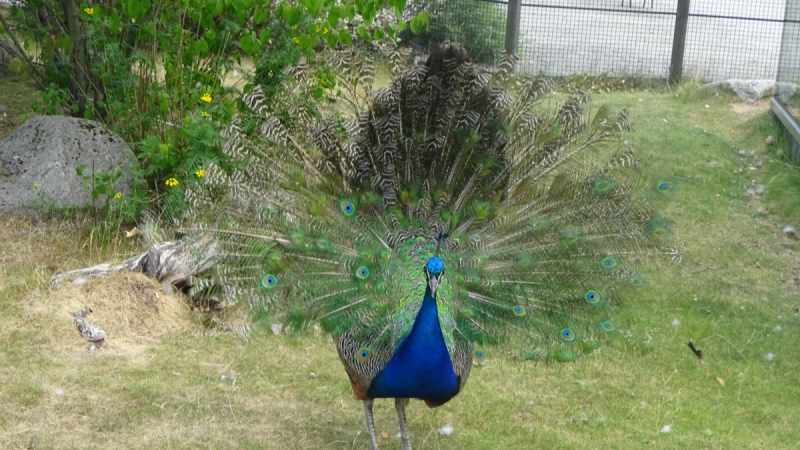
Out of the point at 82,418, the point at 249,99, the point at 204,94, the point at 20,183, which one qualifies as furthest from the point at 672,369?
the point at 20,183

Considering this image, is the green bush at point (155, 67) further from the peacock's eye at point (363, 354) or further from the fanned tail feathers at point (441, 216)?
the peacock's eye at point (363, 354)

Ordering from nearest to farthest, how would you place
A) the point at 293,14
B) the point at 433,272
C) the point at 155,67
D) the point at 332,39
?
the point at 433,272
the point at 293,14
the point at 332,39
the point at 155,67

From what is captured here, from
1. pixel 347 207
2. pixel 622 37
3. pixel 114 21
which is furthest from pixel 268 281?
pixel 622 37

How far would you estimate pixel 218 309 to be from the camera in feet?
18.7

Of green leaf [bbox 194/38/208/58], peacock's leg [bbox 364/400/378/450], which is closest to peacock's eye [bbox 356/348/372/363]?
peacock's leg [bbox 364/400/378/450]

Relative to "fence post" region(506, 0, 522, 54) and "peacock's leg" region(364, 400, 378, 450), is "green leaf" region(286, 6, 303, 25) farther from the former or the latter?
"fence post" region(506, 0, 522, 54)

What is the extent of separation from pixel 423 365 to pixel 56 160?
13.8 ft

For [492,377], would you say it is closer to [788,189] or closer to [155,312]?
[155,312]

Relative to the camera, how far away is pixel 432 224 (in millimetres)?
4219

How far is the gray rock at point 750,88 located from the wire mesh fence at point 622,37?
0.96 m

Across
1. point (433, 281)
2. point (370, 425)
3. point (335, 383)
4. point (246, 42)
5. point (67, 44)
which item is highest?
point (246, 42)

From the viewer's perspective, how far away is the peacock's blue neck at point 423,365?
356cm

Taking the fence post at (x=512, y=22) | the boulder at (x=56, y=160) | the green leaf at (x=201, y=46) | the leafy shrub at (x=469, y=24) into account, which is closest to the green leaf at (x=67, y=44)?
the boulder at (x=56, y=160)

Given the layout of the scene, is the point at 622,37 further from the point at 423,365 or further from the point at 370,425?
the point at 423,365
